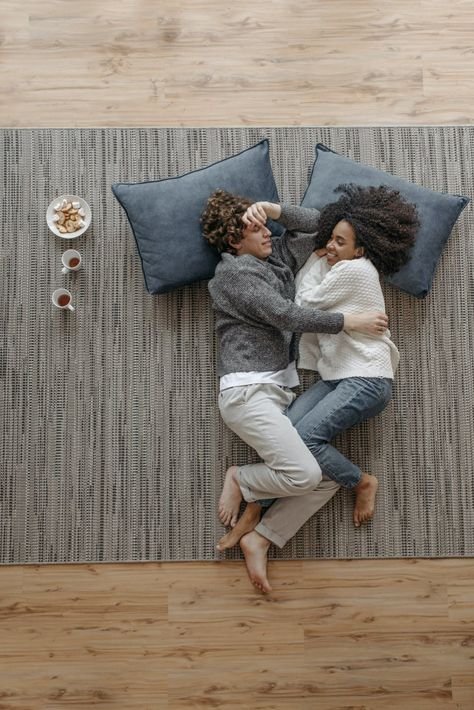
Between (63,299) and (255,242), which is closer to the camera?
(255,242)

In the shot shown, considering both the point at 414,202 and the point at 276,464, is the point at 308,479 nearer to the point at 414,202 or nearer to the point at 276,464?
the point at 276,464

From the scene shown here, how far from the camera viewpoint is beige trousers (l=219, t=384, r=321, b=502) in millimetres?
1866

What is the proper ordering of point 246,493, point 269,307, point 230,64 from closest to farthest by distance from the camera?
point 269,307, point 246,493, point 230,64

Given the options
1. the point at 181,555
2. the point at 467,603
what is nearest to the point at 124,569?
the point at 181,555

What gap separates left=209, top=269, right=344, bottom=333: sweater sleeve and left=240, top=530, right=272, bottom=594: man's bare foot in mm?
638

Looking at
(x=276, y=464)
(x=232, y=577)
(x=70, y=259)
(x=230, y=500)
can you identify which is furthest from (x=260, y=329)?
(x=232, y=577)

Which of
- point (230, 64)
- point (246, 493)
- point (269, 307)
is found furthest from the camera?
point (230, 64)

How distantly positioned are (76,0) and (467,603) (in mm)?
2281

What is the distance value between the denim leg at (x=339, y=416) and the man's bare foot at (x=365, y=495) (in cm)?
6

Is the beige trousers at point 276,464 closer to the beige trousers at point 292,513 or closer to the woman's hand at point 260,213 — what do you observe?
the beige trousers at point 292,513

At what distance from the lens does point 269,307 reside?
6.05ft

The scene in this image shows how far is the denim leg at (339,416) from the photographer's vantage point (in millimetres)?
1911

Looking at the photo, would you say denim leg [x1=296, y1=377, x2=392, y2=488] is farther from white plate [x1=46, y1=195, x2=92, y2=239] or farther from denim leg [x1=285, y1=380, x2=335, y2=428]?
white plate [x1=46, y1=195, x2=92, y2=239]

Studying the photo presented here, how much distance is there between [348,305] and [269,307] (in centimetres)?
25
